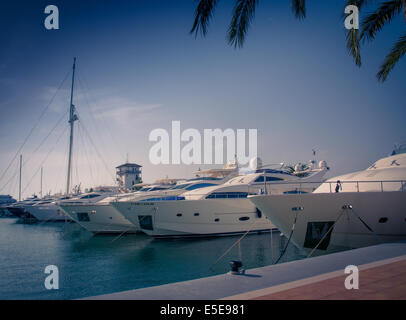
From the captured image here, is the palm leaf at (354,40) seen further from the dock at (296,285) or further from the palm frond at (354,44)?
the dock at (296,285)

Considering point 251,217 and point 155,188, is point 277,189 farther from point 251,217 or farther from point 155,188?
point 155,188

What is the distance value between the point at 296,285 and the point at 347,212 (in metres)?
7.62

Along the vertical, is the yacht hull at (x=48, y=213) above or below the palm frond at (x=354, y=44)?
below

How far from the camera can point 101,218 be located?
28766mm

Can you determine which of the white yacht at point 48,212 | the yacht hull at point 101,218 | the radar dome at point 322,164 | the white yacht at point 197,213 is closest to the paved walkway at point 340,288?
the white yacht at point 197,213

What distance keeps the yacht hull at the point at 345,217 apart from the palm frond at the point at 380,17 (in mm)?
5598

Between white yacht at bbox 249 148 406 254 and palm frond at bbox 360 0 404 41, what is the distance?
17.2 feet

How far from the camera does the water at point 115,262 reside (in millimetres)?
12055

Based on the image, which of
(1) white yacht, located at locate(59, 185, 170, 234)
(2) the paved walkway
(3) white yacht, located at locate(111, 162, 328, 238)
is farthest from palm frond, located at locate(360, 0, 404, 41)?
(1) white yacht, located at locate(59, 185, 170, 234)

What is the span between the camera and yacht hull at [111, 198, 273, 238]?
2267 centimetres

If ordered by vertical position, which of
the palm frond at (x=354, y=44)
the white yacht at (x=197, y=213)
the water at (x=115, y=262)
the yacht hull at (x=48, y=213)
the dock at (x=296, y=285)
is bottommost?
the yacht hull at (x=48, y=213)

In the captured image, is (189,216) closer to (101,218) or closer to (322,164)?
(101,218)

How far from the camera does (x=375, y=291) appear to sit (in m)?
4.81

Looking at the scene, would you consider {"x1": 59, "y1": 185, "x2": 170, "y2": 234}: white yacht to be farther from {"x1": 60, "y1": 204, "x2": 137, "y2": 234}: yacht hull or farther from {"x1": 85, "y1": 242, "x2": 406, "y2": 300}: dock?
{"x1": 85, "y1": 242, "x2": 406, "y2": 300}: dock
